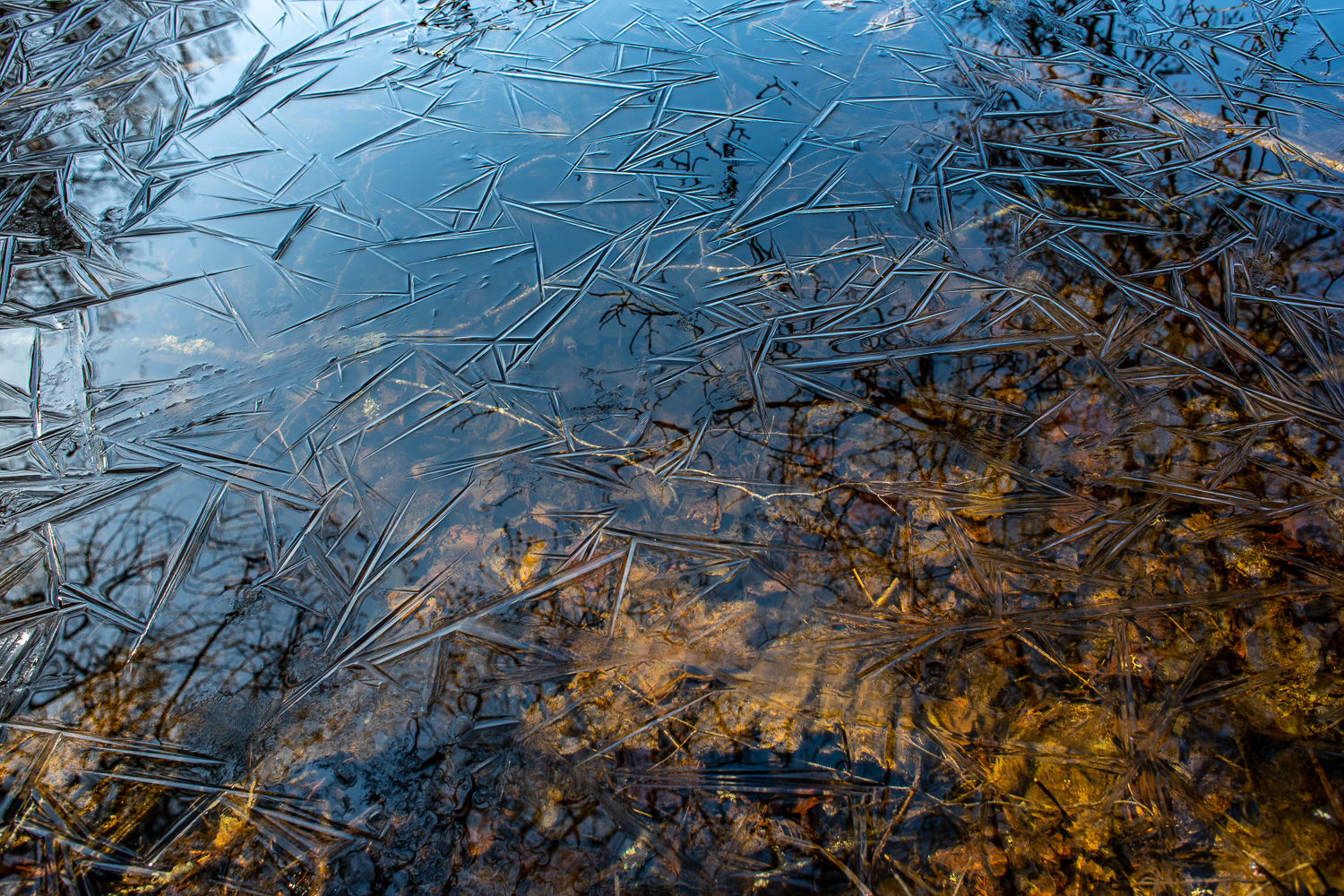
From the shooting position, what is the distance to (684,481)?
6.25 ft

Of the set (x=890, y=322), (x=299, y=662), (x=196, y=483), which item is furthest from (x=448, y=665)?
(x=890, y=322)

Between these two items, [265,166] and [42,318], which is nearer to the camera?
[42,318]

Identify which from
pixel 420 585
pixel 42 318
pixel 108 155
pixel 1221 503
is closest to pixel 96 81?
pixel 108 155

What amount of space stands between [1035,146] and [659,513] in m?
2.57

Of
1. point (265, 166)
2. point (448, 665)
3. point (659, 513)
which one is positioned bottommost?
point (448, 665)

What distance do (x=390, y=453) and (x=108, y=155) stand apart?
2566 mm

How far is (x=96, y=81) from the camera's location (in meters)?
3.56

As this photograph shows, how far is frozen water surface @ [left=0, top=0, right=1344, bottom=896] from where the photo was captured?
1.38 m

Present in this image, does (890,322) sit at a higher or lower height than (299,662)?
higher

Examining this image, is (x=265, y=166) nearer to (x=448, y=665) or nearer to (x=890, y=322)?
(x=448, y=665)

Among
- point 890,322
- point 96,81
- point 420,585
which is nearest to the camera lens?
point 420,585

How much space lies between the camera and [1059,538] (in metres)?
1.75

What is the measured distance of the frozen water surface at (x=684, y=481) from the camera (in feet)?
4.53

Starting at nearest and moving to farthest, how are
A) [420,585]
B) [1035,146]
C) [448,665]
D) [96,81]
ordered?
[448,665] < [420,585] < [1035,146] < [96,81]
